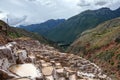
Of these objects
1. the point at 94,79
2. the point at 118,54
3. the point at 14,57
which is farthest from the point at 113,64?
the point at 14,57

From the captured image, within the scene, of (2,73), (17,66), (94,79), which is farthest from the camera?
(94,79)

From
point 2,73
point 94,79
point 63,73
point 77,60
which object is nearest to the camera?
point 2,73

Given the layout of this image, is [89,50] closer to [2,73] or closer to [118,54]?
[118,54]

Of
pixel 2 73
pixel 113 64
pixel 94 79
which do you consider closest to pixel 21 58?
pixel 2 73

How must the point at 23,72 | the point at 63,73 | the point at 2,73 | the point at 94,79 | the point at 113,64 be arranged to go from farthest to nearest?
the point at 113,64 → the point at 94,79 → the point at 63,73 → the point at 23,72 → the point at 2,73

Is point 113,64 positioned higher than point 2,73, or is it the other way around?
point 2,73

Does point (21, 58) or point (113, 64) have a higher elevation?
point (21, 58)

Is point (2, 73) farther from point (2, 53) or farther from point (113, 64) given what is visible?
point (113, 64)

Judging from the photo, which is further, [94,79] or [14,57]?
[94,79]

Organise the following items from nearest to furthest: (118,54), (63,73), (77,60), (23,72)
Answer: (23,72) → (63,73) → (77,60) → (118,54)
